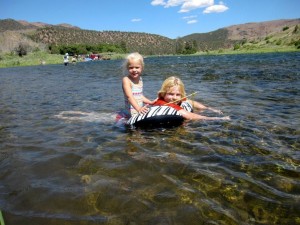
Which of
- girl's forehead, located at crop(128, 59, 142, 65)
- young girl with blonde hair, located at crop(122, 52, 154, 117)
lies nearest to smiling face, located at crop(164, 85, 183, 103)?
young girl with blonde hair, located at crop(122, 52, 154, 117)

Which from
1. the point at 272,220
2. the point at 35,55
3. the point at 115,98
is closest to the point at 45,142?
the point at 272,220

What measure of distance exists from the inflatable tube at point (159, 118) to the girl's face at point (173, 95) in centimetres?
54

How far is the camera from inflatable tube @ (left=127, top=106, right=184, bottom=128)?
270 inches

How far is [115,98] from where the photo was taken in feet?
41.0

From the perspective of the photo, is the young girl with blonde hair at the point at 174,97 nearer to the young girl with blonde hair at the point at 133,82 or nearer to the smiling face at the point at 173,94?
the smiling face at the point at 173,94

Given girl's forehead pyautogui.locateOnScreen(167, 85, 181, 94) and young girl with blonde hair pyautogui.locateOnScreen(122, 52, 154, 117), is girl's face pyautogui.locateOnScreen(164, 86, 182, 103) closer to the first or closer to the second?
girl's forehead pyautogui.locateOnScreen(167, 85, 181, 94)

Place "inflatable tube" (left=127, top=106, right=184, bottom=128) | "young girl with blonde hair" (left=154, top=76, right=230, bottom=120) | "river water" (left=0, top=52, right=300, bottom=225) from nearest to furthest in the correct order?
"river water" (left=0, top=52, right=300, bottom=225) < "inflatable tube" (left=127, top=106, right=184, bottom=128) < "young girl with blonde hair" (left=154, top=76, right=230, bottom=120)

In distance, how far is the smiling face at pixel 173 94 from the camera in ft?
24.3

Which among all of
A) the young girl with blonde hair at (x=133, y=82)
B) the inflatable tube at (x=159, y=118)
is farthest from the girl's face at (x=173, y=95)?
the young girl with blonde hair at (x=133, y=82)

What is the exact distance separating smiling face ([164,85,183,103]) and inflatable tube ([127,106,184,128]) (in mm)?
544

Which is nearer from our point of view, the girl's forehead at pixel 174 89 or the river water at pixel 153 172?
the river water at pixel 153 172

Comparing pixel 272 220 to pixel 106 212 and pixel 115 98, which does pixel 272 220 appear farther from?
pixel 115 98

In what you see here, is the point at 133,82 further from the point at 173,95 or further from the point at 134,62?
the point at 173,95

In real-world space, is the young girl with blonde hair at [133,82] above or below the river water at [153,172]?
above
